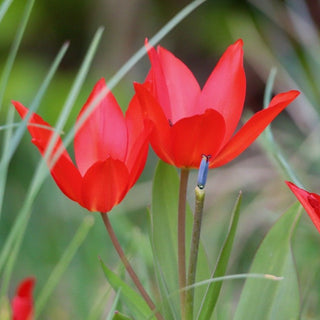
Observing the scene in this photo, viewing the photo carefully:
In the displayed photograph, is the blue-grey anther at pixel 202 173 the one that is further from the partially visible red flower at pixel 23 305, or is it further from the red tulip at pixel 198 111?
the partially visible red flower at pixel 23 305

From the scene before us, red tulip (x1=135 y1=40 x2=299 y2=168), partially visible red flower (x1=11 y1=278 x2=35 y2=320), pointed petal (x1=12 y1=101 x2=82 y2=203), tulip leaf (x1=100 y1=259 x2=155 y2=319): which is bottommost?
partially visible red flower (x1=11 y1=278 x2=35 y2=320)

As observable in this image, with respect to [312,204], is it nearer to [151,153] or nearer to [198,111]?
[198,111]

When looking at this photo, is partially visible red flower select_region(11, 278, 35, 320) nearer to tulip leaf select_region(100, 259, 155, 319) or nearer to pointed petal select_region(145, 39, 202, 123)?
tulip leaf select_region(100, 259, 155, 319)

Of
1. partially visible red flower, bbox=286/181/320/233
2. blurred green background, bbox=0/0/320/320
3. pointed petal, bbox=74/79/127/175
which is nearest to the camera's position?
Result: partially visible red flower, bbox=286/181/320/233

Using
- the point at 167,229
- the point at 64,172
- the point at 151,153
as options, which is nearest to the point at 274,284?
the point at 167,229

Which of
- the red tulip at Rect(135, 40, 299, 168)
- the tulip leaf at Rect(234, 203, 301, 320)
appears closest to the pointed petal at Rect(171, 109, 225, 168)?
the red tulip at Rect(135, 40, 299, 168)

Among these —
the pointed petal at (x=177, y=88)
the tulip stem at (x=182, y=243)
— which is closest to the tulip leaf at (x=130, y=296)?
the tulip stem at (x=182, y=243)
